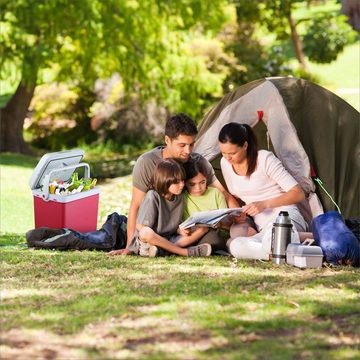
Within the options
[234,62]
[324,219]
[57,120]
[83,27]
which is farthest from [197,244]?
[57,120]

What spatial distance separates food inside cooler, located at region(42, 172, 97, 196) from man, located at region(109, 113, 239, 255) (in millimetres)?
838

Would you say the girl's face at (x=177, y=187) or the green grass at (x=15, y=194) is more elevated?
the girl's face at (x=177, y=187)

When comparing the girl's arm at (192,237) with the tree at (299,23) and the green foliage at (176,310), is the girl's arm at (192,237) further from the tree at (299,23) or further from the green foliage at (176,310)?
the tree at (299,23)

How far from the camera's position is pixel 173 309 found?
14.9 ft

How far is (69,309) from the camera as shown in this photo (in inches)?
181

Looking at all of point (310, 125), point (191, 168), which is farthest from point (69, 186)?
point (310, 125)

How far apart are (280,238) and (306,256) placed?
0.80ft

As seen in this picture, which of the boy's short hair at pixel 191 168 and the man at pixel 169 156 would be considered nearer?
the man at pixel 169 156

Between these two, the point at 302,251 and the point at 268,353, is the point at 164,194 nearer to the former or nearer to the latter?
the point at 302,251

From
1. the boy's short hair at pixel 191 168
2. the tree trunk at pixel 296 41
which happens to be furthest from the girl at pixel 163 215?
the tree trunk at pixel 296 41

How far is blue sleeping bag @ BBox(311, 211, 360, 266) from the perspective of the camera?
5.96 metres

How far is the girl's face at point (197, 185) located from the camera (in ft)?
21.5

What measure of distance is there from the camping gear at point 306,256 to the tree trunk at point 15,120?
14.2 meters

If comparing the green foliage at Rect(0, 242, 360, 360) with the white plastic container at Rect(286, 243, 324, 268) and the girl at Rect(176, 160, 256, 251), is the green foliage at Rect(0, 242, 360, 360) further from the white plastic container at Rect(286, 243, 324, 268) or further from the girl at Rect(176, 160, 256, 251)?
the girl at Rect(176, 160, 256, 251)
